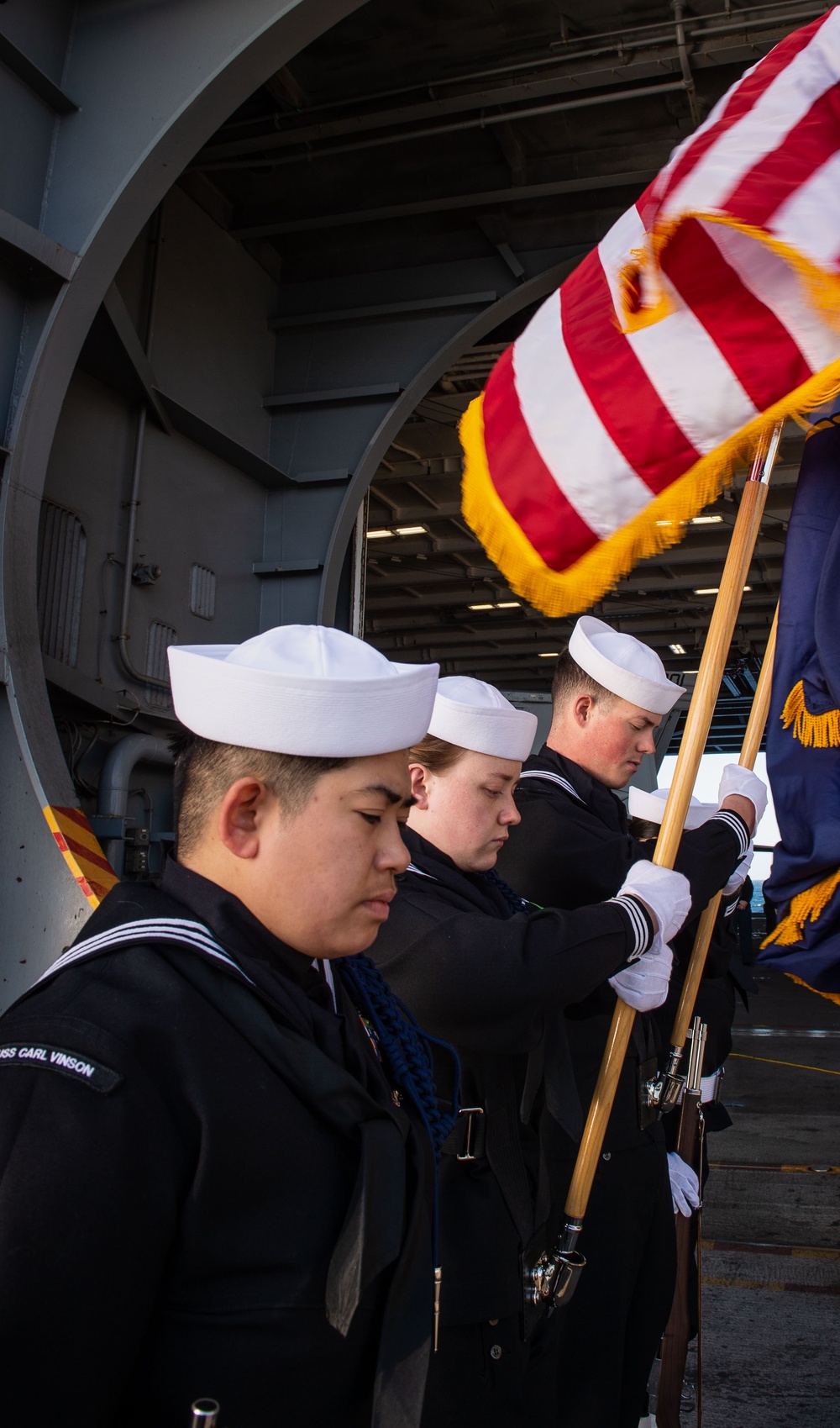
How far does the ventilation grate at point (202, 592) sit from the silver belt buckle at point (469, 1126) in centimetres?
589

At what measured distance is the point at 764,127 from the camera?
73.2 inches

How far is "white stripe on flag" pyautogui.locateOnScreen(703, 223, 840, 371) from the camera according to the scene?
1.88m

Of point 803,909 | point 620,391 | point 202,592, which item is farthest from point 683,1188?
point 202,592

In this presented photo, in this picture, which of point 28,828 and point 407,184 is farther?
point 407,184

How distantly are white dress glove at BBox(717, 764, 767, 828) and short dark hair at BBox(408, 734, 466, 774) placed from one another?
1.02m

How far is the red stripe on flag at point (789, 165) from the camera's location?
1779mm

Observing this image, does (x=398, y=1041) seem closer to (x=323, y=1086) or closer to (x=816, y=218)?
(x=323, y=1086)

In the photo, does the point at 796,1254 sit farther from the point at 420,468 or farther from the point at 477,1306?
the point at 420,468

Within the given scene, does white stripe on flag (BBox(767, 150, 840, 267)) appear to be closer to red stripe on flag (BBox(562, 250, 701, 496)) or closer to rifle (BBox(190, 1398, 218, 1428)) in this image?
red stripe on flag (BBox(562, 250, 701, 496))

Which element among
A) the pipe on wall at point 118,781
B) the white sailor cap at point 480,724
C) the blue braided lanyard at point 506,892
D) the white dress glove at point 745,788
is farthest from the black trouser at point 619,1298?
the pipe on wall at point 118,781

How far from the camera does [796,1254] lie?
14.1 feet

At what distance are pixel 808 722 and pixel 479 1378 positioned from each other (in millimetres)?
1422

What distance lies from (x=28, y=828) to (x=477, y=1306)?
3419 millimetres

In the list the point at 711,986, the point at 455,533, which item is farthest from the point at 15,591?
the point at 455,533
